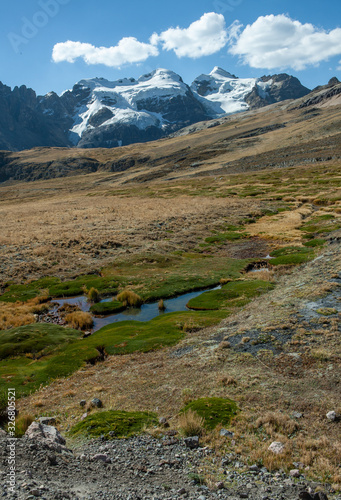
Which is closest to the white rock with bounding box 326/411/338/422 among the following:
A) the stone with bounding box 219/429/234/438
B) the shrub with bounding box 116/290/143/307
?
the stone with bounding box 219/429/234/438

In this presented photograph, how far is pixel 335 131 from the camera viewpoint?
154m

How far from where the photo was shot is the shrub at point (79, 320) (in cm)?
2411

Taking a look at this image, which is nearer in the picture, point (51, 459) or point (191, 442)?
point (51, 459)

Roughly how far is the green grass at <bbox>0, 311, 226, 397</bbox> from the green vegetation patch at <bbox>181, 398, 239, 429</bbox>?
7109 mm

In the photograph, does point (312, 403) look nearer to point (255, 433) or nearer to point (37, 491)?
point (255, 433)

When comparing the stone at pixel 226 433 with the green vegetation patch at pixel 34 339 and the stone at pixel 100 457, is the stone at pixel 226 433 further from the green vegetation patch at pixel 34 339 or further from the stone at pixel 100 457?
the green vegetation patch at pixel 34 339

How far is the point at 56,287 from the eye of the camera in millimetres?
31766

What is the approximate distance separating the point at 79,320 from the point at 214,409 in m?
15.0

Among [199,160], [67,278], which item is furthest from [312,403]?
[199,160]

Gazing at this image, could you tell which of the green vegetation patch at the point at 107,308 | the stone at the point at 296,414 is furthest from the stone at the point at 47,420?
the green vegetation patch at the point at 107,308

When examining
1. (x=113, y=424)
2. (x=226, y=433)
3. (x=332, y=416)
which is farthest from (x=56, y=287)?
(x=332, y=416)

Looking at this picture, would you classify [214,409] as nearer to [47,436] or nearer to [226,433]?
[226,433]

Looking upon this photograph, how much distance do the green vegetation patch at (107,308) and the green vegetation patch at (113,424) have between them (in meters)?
14.4

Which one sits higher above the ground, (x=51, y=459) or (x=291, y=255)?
(x=51, y=459)
